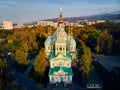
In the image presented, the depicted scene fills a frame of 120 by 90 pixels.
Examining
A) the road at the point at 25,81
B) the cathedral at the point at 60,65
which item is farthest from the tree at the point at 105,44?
the road at the point at 25,81

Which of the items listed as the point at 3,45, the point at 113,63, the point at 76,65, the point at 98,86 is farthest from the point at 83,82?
the point at 3,45

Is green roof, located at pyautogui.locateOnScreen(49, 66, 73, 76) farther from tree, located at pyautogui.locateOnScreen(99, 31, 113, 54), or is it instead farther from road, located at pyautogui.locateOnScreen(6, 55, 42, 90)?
tree, located at pyautogui.locateOnScreen(99, 31, 113, 54)

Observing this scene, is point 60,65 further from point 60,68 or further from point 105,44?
point 105,44

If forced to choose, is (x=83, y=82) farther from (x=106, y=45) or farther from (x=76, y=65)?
(x=106, y=45)

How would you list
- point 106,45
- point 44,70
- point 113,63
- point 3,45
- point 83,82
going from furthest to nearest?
point 3,45 < point 106,45 < point 113,63 < point 44,70 < point 83,82

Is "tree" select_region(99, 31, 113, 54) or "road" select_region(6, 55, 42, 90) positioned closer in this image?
"road" select_region(6, 55, 42, 90)

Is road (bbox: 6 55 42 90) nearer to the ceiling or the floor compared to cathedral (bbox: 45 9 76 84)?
nearer to the floor

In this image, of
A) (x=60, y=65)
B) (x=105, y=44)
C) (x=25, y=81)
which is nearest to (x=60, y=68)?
(x=60, y=65)

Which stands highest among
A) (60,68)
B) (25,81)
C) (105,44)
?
(60,68)

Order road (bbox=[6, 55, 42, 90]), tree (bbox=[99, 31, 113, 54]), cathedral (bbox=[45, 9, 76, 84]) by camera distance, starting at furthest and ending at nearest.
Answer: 1. tree (bbox=[99, 31, 113, 54])
2. cathedral (bbox=[45, 9, 76, 84])
3. road (bbox=[6, 55, 42, 90])

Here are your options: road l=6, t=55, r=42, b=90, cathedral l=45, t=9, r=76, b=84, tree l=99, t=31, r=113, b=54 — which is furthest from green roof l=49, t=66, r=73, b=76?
tree l=99, t=31, r=113, b=54

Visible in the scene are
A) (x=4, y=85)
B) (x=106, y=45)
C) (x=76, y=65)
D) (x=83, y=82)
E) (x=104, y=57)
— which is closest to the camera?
(x=4, y=85)
